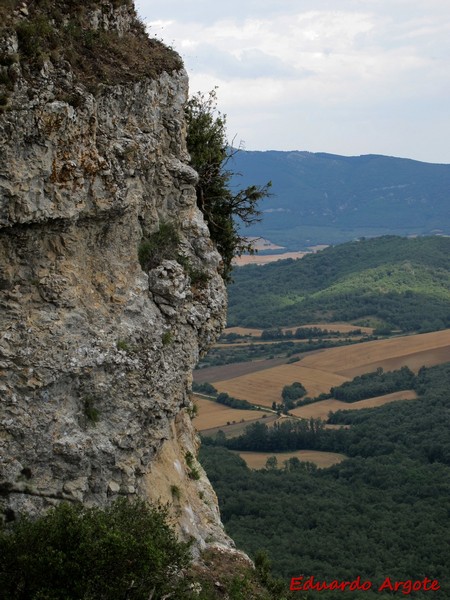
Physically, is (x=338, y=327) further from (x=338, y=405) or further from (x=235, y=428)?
(x=235, y=428)

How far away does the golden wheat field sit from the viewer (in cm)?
9231

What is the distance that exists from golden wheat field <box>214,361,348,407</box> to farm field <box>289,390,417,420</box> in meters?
3.65

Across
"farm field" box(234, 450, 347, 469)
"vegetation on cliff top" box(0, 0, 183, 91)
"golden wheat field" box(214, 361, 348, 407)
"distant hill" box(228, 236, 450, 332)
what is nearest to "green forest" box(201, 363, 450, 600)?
"farm field" box(234, 450, 347, 469)

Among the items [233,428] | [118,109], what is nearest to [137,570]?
[118,109]

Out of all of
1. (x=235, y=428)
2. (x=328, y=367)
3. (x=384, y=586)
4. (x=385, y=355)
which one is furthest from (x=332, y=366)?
(x=384, y=586)

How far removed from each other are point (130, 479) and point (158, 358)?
2037 mm

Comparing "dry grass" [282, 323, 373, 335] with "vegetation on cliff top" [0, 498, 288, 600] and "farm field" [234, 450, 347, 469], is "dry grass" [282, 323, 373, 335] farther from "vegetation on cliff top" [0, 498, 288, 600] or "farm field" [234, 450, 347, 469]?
"vegetation on cliff top" [0, 498, 288, 600]

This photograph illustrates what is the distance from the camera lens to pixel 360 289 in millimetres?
156750

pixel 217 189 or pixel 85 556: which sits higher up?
pixel 217 189

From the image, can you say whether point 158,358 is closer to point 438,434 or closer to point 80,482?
point 80,482

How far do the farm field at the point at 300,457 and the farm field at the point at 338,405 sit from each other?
10037 millimetres

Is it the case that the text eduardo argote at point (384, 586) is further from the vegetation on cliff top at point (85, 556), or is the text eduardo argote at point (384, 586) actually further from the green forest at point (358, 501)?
the vegetation on cliff top at point (85, 556)

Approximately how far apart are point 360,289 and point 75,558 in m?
149

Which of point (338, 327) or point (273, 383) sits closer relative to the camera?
point (273, 383)
